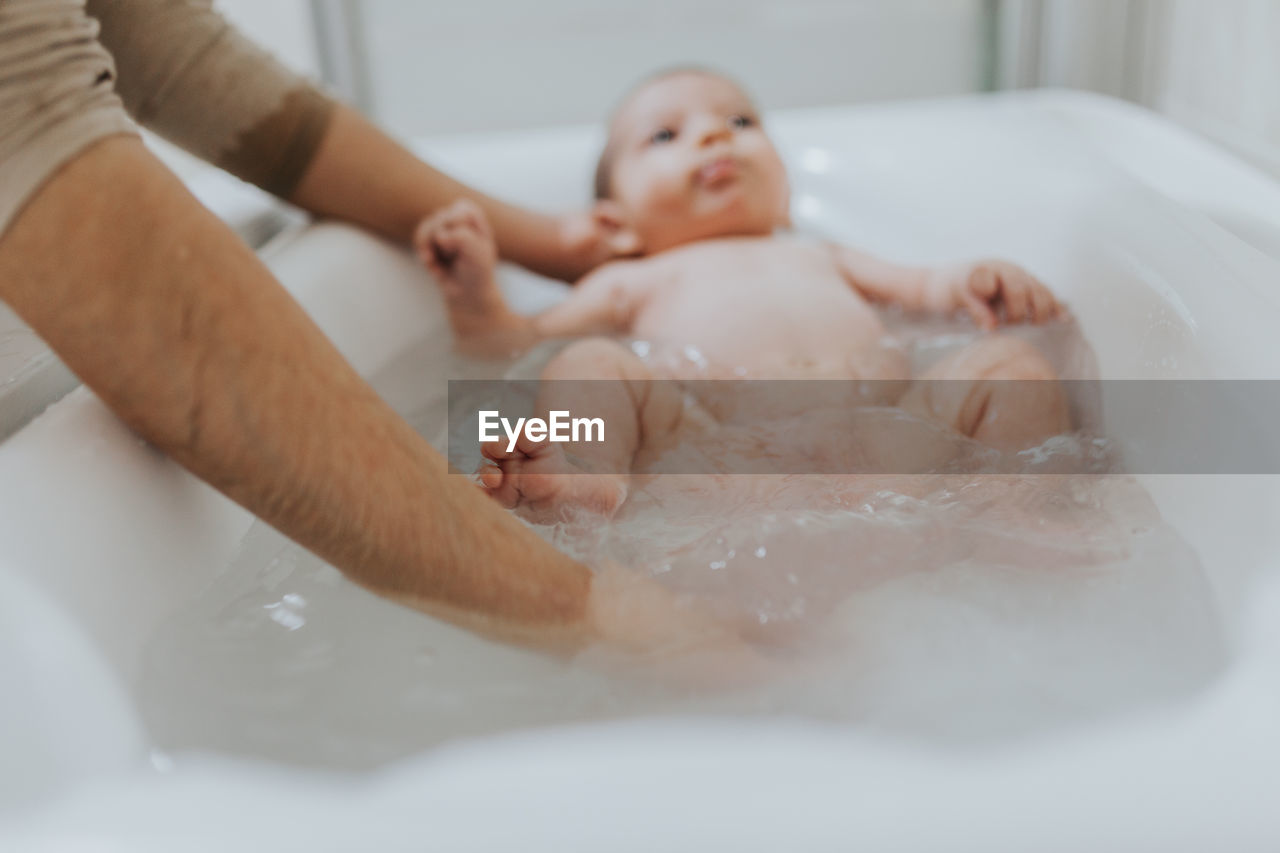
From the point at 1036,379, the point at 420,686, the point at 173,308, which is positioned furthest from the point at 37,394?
the point at 1036,379

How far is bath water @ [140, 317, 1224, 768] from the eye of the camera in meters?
0.58

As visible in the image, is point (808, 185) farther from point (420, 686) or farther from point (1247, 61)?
point (420, 686)

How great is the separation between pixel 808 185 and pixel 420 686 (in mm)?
1146

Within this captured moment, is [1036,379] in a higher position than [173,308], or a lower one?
lower

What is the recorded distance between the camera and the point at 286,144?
1.19 m

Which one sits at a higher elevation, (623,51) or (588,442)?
(623,51)

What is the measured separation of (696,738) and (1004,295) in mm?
784

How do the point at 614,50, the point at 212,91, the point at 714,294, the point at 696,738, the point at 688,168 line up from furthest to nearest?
the point at 614,50
the point at 688,168
the point at 714,294
the point at 212,91
the point at 696,738

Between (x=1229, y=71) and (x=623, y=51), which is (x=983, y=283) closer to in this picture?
(x=1229, y=71)

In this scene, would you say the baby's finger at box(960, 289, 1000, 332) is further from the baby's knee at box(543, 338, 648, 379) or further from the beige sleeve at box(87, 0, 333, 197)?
the beige sleeve at box(87, 0, 333, 197)

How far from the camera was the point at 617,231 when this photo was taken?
1.36 metres

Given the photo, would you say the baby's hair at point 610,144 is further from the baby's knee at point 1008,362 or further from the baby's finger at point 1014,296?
the baby's knee at point 1008,362

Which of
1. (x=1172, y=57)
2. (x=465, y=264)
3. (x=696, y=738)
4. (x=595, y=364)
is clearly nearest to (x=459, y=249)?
(x=465, y=264)

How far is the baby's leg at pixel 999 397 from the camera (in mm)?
916
